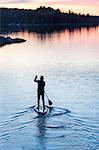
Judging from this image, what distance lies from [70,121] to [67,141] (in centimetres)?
391

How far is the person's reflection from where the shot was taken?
24.2 m

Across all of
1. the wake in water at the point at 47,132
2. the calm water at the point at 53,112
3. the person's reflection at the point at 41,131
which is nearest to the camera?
the wake in water at the point at 47,132

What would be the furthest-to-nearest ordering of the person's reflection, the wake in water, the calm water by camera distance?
the calm water
the person's reflection
the wake in water

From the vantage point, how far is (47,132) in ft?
86.0

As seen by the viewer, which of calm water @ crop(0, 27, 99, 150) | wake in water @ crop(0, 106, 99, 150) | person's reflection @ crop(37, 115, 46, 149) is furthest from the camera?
calm water @ crop(0, 27, 99, 150)

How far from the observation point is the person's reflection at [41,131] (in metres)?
24.2

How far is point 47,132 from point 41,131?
412 mm

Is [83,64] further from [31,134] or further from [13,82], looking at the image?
[31,134]

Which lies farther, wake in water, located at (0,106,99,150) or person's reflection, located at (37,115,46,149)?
person's reflection, located at (37,115,46,149)

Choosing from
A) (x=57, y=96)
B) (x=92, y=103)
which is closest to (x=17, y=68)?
(x=57, y=96)

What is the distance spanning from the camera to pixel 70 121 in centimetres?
2847

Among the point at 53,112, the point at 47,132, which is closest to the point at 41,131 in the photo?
the point at 47,132

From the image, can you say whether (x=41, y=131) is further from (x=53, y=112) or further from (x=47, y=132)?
(x=53, y=112)

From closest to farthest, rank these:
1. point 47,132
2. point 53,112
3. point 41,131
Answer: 1. point 47,132
2. point 41,131
3. point 53,112
